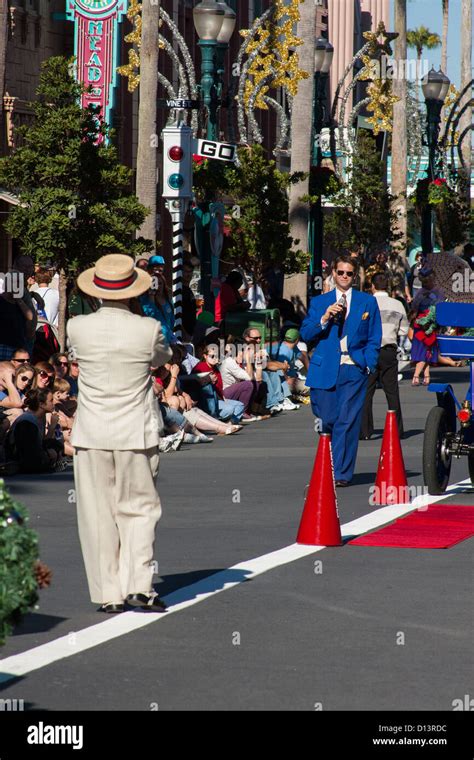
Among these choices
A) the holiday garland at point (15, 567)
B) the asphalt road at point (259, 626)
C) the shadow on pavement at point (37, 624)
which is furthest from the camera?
the shadow on pavement at point (37, 624)

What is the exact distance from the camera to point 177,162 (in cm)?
2347

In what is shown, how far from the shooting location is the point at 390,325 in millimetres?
22344

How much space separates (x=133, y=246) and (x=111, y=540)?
519 inches

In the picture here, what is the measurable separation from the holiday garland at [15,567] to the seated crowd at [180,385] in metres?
6.96

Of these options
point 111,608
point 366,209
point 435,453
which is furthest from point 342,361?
point 366,209

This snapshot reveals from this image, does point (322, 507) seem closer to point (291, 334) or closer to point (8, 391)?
point (8, 391)

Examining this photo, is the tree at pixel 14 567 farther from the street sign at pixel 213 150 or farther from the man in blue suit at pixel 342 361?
the street sign at pixel 213 150

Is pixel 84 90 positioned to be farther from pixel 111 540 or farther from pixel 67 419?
pixel 111 540

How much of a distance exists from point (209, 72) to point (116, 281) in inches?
646

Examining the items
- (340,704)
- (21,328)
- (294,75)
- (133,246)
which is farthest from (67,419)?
(294,75)

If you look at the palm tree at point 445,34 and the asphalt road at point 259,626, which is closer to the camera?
the asphalt road at point 259,626

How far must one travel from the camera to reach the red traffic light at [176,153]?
23281mm

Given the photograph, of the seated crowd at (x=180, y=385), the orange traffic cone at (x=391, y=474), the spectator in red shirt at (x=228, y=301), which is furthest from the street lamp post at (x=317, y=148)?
the orange traffic cone at (x=391, y=474)

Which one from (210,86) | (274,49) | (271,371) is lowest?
(271,371)
